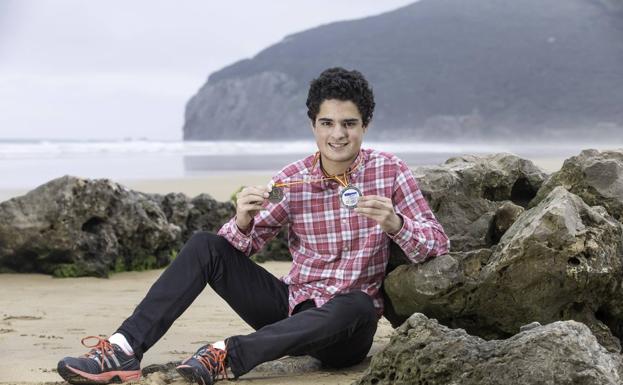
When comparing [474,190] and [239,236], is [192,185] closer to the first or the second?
[474,190]

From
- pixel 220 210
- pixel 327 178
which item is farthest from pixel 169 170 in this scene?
pixel 327 178

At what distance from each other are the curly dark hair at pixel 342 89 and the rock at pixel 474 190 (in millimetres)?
848

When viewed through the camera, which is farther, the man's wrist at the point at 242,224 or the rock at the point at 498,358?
the man's wrist at the point at 242,224

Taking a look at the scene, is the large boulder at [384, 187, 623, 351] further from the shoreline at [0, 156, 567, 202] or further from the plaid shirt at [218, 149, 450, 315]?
the shoreline at [0, 156, 567, 202]

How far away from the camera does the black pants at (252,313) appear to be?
436cm

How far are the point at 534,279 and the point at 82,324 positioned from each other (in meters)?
3.25

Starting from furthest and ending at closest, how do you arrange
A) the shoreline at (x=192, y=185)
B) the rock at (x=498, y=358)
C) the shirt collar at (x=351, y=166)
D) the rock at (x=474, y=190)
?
the shoreline at (x=192, y=185) → the rock at (x=474, y=190) → the shirt collar at (x=351, y=166) → the rock at (x=498, y=358)

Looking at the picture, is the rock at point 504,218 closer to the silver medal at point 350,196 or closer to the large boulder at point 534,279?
the large boulder at point 534,279

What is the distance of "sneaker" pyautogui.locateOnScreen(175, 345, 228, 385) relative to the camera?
420 cm

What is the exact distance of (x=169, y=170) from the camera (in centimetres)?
2528

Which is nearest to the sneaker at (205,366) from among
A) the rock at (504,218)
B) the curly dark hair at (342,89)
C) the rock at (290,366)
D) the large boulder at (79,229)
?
the rock at (290,366)

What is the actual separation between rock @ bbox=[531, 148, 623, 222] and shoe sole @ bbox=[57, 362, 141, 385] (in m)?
2.55

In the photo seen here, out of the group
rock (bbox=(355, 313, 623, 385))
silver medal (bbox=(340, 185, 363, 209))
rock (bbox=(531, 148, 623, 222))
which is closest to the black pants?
silver medal (bbox=(340, 185, 363, 209))

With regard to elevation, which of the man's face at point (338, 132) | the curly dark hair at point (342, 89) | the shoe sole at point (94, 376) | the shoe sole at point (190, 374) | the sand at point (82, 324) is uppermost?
the curly dark hair at point (342, 89)
